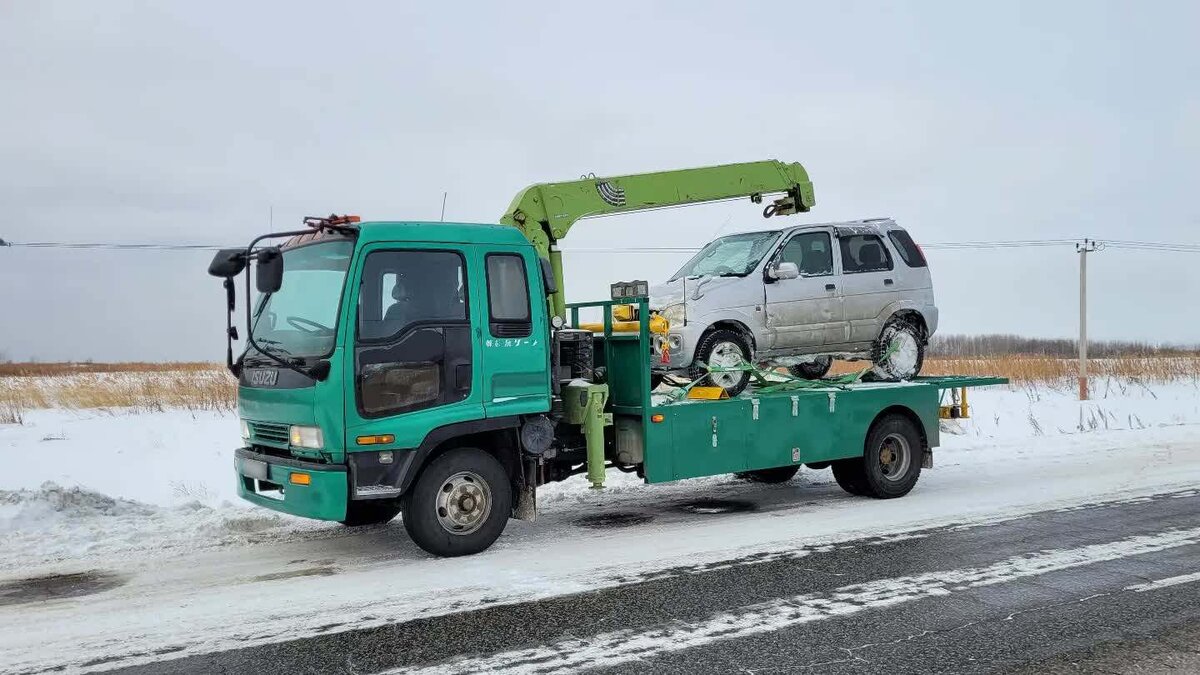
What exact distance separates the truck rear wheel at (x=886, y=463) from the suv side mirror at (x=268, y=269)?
6.09 m

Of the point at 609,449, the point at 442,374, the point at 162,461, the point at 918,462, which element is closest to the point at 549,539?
the point at 609,449

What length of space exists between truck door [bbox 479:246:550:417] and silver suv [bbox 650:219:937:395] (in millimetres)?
2197

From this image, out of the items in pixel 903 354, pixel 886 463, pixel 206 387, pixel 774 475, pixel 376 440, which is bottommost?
pixel 774 475

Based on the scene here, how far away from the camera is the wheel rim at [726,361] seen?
9.85 m

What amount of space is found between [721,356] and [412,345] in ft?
13.0

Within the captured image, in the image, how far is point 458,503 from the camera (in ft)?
24.2

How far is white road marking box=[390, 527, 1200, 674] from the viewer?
483 centimetres

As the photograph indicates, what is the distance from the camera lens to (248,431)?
7699 millimetres

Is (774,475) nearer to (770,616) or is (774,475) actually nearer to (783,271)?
(783,271)

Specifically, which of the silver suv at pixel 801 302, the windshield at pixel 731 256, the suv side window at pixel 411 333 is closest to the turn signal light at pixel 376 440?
the suv side window at pixel 411 333

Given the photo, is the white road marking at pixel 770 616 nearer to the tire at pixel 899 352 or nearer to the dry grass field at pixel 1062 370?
the tire at pixel 899 352

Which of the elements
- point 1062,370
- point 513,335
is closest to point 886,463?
point 513,335

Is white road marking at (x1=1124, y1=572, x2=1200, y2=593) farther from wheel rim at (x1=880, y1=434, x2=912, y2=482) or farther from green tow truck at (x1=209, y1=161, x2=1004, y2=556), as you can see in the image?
wheel rim at (x1=880, y1=434, x2=912, y2=482)

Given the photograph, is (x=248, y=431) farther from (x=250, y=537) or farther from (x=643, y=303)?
(x=643, y=303)
